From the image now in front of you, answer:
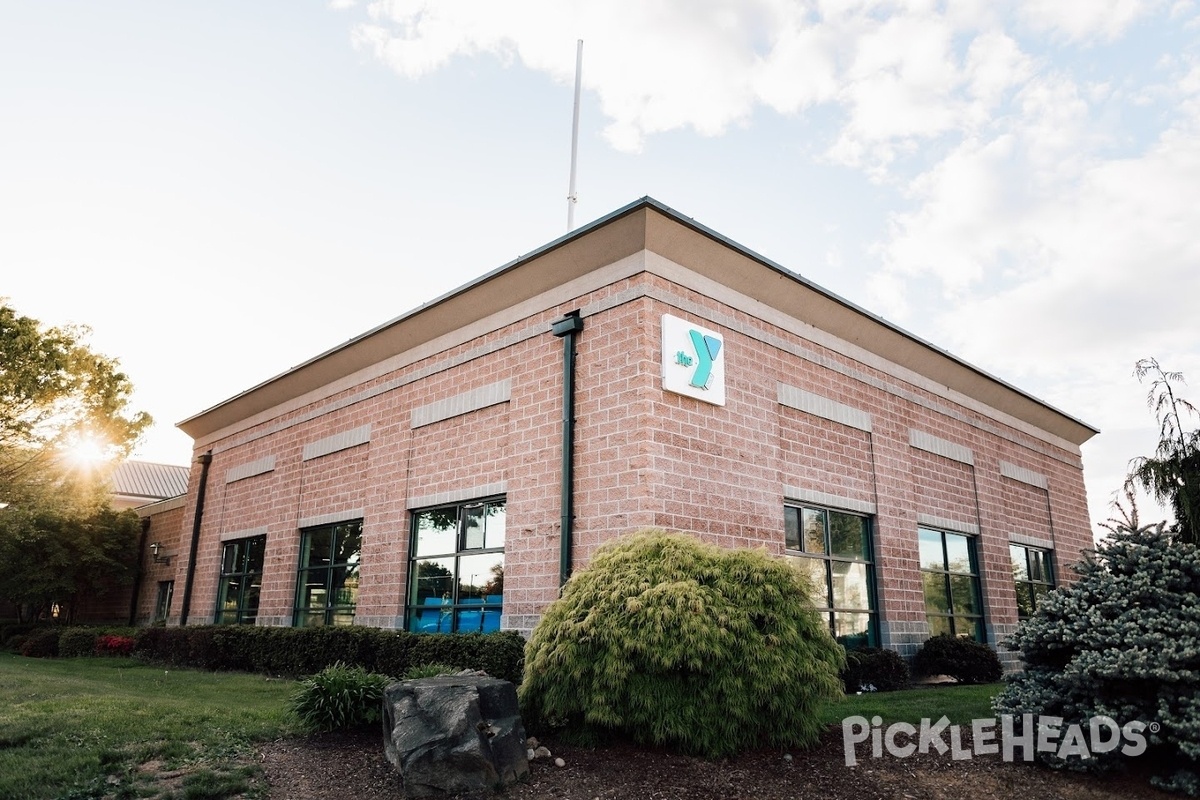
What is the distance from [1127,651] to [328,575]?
12853 millimetres

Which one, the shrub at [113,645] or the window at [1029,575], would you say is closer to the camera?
the window at [1029,575]

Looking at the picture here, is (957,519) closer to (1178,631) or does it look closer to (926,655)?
(926,655)

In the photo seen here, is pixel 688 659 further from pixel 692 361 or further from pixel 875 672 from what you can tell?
pixel 875 672

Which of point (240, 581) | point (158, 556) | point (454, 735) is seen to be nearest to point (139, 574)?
point (158, 556)

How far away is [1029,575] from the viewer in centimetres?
1714

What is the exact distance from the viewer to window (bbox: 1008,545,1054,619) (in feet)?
54.2

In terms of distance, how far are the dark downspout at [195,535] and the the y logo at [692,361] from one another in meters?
14.7

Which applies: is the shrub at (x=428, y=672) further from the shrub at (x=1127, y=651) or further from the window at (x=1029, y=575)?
the window at (x=1029, y=575)

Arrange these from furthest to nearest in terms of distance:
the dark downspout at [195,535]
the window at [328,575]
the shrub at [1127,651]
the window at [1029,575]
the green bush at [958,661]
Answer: the dark downspout at [195,535] < the window at [1029,575] < the window at [328,575] < the green bush at [958,661] < the shrub at [1127,651]

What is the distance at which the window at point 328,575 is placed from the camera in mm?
14375

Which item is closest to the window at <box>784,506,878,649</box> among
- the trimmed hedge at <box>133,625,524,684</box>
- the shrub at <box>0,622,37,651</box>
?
the trimmed hedge at <box>133,625,524,684</box>

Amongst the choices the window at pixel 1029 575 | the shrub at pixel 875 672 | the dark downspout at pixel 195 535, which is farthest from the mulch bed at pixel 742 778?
the dark downspout at pixel 195 535

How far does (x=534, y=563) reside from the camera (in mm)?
10711

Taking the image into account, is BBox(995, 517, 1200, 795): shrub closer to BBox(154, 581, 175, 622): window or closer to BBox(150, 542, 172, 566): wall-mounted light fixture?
BBox(150, 542, 172, 566): wall-mounted light fixture
